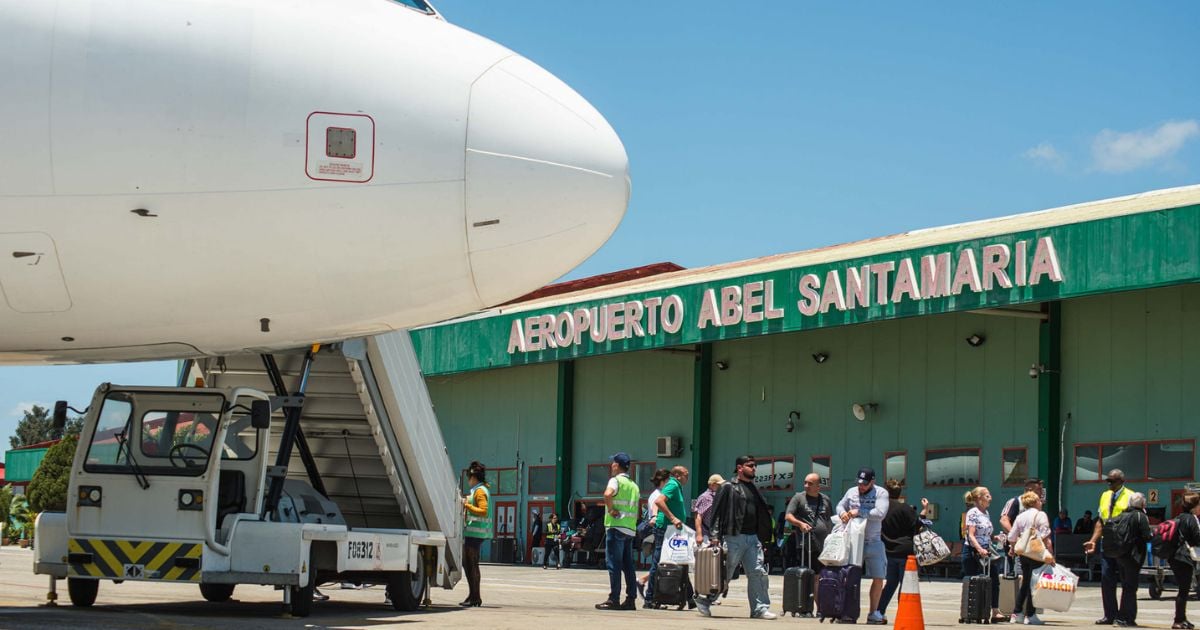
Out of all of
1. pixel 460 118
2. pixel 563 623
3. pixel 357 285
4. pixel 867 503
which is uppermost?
pixel 460 118

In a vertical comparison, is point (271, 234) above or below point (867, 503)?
above

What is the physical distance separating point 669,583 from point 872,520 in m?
2.58

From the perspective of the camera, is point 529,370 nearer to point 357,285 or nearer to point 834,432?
point 834,432

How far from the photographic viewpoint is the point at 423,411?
15039 mm

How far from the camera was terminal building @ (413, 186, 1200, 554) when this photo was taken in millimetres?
24578

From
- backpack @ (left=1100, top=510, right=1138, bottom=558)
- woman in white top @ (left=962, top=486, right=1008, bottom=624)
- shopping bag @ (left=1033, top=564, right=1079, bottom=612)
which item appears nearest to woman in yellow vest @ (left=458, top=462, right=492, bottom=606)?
woman in white top @ (left=962, top=486, right=1008, bottom=624)

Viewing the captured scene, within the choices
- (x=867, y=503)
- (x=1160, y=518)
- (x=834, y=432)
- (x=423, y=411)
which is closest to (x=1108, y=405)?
(x=1160, y=518)

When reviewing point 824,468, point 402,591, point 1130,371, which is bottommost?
point 402,591

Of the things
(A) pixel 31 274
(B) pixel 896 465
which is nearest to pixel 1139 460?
(B) pixel 896 465

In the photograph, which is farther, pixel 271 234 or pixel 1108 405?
pixel 1108 405

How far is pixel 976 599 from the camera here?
50.5ft

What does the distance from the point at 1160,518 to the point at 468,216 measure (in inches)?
741

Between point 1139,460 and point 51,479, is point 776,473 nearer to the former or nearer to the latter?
point 1139,460

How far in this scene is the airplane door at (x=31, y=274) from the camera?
8992 mm
